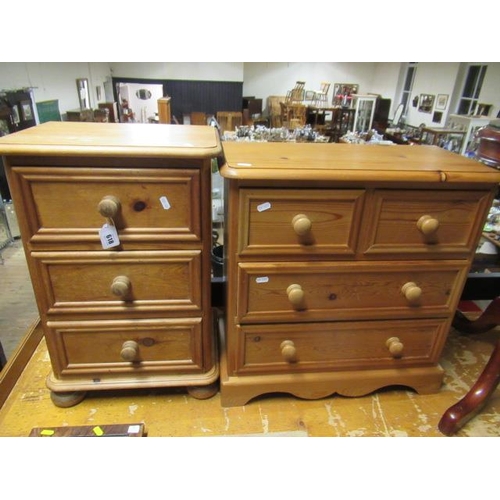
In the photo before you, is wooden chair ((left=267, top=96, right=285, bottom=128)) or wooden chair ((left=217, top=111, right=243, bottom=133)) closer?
wooden chair ((left=217, top=111, right=243, bottom=133))

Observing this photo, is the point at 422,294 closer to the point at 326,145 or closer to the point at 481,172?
the point at 481,172

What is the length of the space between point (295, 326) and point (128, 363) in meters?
0.51

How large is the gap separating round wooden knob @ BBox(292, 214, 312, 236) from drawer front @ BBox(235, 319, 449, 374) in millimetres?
308

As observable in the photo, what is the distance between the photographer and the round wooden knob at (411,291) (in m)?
0.99

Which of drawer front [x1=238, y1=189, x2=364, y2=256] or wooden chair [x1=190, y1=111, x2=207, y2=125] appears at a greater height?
drawer front [x1=238, y1=189, x2=364, y2=256]

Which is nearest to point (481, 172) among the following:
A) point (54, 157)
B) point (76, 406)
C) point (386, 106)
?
point (54, 157)

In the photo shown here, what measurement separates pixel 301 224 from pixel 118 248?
0.47m

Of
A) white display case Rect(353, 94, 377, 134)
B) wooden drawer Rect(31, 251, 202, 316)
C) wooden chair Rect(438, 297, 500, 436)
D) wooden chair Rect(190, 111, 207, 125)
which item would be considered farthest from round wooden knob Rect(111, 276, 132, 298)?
white display case Rect(353, 94, 377, 134)

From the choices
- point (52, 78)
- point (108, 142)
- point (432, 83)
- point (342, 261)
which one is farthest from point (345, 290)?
point (432, 83)

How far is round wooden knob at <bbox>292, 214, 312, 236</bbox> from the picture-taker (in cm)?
87

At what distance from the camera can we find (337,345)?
Result: 1.08 m

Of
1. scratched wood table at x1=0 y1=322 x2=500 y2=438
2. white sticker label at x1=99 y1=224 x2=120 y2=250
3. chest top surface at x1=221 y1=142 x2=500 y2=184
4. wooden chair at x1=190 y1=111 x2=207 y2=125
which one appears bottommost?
scratched wood table at x1=0 y1=322 x2=500 y2=438

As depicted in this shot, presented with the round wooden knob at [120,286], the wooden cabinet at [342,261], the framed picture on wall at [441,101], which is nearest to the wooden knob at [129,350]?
the round wooden knob at [120,286]

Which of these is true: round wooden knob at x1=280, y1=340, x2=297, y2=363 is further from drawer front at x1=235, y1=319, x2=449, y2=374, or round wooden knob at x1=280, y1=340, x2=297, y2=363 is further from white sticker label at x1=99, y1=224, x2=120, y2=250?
white sticker label at x1=99, y1=224, x2=120, y2=250
